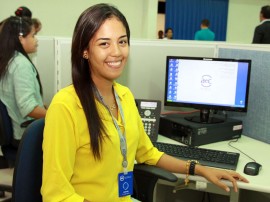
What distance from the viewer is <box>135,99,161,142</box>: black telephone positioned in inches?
66.6

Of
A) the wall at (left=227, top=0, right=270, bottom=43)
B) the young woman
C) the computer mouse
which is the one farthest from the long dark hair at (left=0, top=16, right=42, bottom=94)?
the wall at (left=227, top=0, right=270, bottom=43)

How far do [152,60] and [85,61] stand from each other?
3.05ft

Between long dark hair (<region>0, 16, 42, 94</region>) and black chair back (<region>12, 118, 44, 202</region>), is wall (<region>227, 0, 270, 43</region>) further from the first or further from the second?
black chair back (<region>12, 118, 44, 202</region>)

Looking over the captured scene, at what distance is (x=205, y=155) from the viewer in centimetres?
146

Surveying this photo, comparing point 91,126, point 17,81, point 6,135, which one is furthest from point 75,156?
point 17,81

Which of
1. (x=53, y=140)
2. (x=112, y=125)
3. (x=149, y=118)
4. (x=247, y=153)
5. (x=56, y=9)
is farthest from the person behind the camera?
(x=56, y=9)

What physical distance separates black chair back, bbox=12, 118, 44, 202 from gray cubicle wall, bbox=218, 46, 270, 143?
114 cm

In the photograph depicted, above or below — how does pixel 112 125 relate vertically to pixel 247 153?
above

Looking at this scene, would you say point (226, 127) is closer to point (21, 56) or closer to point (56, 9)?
point (21, 56)

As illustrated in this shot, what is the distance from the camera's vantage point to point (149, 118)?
5.57 ft

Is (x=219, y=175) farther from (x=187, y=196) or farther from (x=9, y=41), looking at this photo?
(x=9, y=41)

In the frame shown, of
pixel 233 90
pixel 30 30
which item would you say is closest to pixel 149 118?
pixel 233 90

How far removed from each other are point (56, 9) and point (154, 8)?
1.72 metres

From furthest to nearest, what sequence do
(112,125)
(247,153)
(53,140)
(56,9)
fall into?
1. (56,9)
2. (247,153)
3. (112,125)
4. (53,140)
